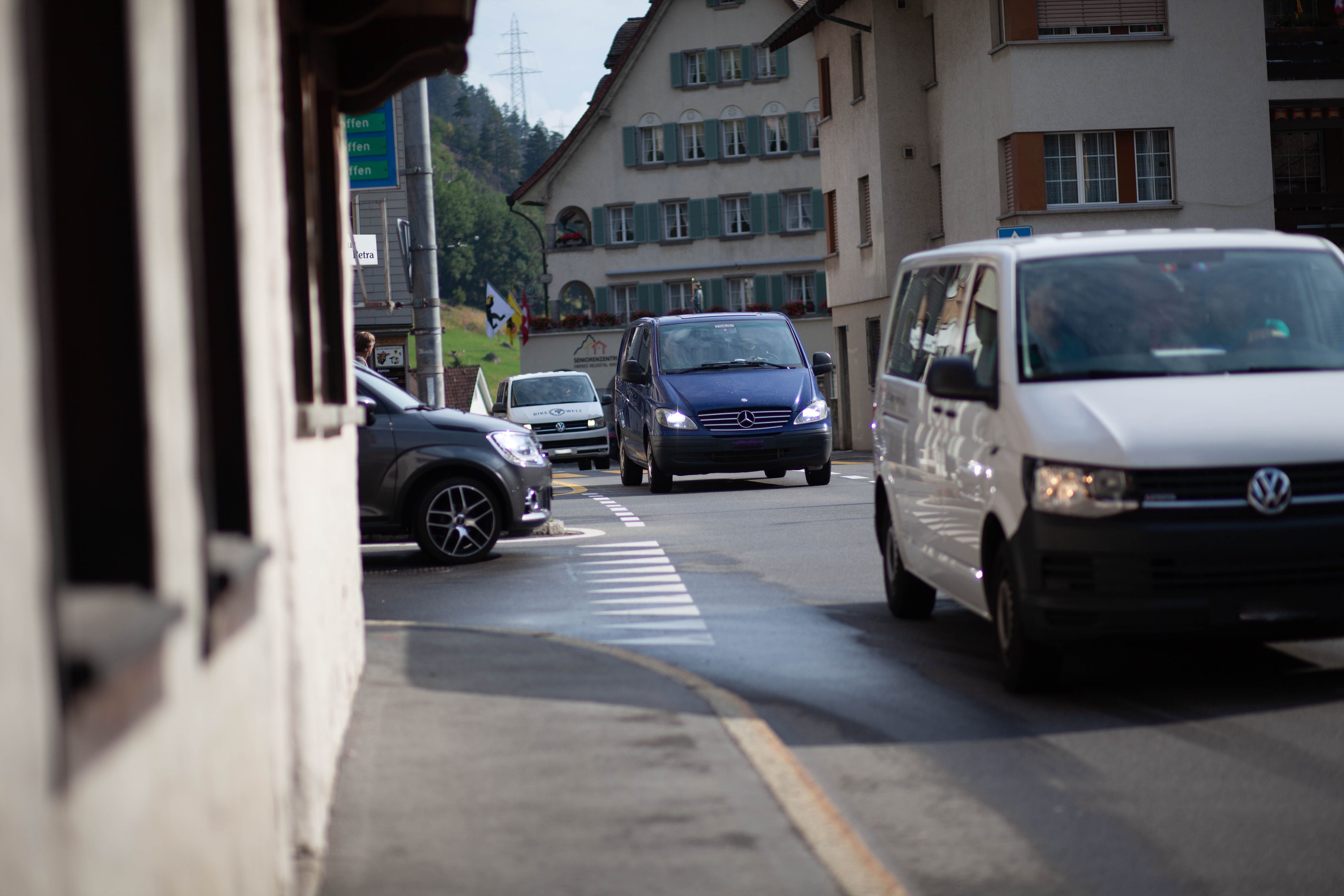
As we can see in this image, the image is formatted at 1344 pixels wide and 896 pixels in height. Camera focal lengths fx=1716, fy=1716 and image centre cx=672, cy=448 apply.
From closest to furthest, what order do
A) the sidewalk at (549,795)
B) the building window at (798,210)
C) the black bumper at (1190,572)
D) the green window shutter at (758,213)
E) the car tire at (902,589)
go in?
the sidewalk at (549,795) < the black bumper at (1190,572) < the car tire at (902,589) < the green window shutter at (758,213) < the building window at (798,210)

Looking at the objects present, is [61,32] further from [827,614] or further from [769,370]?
[769,370]

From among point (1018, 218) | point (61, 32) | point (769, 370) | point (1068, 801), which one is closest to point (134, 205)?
point (61, 32)

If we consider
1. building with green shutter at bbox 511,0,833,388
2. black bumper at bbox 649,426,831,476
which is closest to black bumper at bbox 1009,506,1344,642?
black bumper at bbox 649,426,831,476

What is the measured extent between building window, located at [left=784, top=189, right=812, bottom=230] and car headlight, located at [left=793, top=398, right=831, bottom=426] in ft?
138

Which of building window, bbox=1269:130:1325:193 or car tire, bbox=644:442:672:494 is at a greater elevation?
building window, bbox=1269:130:1325:193

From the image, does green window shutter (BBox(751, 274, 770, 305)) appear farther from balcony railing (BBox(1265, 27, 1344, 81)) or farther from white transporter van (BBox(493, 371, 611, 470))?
balcony railing (BBox(1265, 27, 1344, 81))

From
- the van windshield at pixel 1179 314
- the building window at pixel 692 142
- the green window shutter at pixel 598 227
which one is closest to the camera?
the van windshield at pixel 1179 314

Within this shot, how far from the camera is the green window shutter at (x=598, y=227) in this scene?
62.9 meters

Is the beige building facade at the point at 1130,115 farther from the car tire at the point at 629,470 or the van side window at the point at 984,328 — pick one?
the van side window at the point at 984,328

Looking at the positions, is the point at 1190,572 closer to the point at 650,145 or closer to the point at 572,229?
the point at 650,145

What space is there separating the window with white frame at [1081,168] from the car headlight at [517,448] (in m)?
19.9

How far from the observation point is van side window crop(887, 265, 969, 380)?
859 centimetres

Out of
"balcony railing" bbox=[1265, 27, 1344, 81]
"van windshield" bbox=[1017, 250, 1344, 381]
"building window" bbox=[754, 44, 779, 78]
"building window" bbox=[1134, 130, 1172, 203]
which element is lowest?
"van windshield" bbox=[1017, 250, 1344, 381]

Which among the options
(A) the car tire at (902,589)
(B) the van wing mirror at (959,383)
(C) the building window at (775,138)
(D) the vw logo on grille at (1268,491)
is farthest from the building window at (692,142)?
(D) the vw logo on grille at (1268,491)
